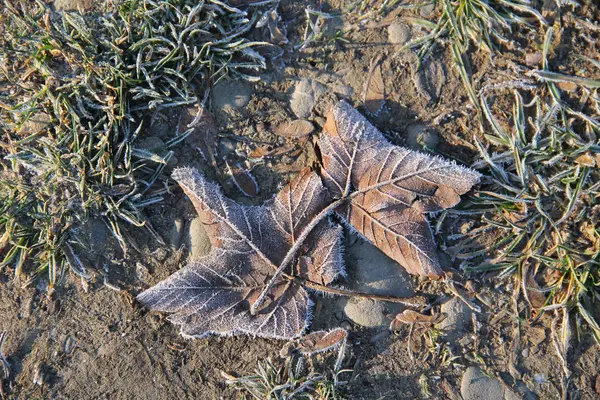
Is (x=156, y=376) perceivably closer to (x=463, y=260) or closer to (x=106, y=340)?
(x=106, y=340)

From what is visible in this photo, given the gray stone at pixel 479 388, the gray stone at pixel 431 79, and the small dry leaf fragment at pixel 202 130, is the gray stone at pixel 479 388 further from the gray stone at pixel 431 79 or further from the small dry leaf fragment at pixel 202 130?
the small dry leaf fragment at pixel 202 130

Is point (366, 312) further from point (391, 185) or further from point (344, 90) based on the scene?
point (344, 90)

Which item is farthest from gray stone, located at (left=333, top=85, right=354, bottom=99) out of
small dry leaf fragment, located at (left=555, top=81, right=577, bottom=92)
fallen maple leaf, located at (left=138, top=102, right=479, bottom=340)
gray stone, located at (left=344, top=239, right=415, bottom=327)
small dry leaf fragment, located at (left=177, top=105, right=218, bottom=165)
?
small dry leaf fragment, located at (left=555, top=81, right=577, bottom=92)

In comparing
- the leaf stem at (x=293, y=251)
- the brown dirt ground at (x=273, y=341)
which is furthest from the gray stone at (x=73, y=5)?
the leaf stem at (x=293, y=251)

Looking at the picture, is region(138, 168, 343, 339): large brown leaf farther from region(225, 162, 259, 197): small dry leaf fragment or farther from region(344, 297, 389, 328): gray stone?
Result: region(344, 297, 389, 328): gray stone

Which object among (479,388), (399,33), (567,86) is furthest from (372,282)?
(567,86)

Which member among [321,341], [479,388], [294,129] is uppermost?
[294,129]

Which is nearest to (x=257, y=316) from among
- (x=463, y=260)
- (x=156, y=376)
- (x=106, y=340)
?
(x=156, y=376)

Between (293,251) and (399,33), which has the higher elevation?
(399,33)
